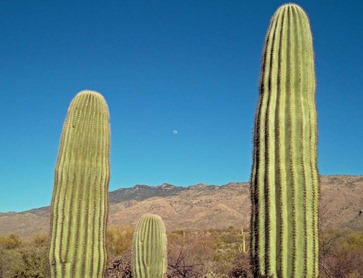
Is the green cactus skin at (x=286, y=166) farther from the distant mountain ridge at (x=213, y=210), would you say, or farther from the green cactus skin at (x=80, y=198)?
the distant mountain ridge at (x=213, y=210)

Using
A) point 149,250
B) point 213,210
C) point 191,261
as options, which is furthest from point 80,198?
point 213,210

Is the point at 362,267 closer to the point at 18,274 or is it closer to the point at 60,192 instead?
the point at 18,274

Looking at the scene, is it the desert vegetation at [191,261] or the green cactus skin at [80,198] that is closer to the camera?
the green cactus skin at [80,198]

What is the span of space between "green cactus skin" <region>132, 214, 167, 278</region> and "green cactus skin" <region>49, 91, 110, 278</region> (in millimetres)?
3277

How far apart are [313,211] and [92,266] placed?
2.83m

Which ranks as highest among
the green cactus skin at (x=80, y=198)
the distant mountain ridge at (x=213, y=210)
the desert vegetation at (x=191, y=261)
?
the distant mountain ridge at (x=213, y=210)

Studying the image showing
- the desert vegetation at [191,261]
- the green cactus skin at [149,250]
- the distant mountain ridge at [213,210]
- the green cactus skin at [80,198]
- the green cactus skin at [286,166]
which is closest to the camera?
the green cactus skin at [286,166]

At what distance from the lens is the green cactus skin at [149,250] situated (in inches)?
347

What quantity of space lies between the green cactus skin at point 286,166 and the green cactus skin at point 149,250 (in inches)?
201

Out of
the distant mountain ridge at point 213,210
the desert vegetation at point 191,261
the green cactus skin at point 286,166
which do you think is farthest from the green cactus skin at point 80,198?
the distant mountain ridge at point 213,210

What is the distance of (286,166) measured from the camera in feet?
13.3

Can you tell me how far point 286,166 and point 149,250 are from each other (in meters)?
5.47

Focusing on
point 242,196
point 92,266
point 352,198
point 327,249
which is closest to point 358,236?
point 327,249

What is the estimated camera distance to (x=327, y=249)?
684 inches
